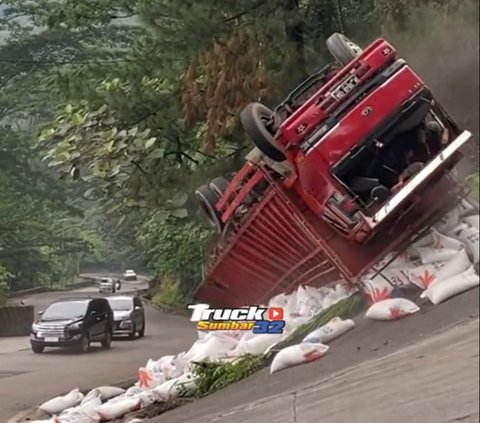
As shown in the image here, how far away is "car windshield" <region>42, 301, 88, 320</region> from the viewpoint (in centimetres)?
390

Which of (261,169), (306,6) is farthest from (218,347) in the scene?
(306,6)

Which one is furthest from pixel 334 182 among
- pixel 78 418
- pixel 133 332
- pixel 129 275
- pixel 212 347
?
pixel 78 418

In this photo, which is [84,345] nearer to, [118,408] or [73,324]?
[73,324]

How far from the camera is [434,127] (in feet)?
7.38

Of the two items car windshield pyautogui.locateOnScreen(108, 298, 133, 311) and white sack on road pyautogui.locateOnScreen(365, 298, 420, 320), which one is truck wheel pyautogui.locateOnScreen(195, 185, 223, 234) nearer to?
car windshield pyautogui.locateOnScreen(108, 298, 133, 311)

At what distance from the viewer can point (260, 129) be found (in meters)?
3.21

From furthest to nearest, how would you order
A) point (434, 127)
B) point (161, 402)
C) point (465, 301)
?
point (161, 402) < point (434, 127) < point (465, 301)

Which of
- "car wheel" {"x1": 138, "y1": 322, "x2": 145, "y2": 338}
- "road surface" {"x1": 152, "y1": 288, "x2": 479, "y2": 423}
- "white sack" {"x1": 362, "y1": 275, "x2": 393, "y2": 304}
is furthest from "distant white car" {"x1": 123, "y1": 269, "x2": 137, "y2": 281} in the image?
"white sack" {"x1": 362, "y1": 275, "x2": 393, "y2": 304}

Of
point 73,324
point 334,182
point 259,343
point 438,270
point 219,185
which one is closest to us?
point 438,270

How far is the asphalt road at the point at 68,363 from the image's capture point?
396 cm

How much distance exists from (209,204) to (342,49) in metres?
0.97

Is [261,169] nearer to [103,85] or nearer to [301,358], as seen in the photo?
[301,358]

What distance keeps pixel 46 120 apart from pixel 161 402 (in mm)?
1486
